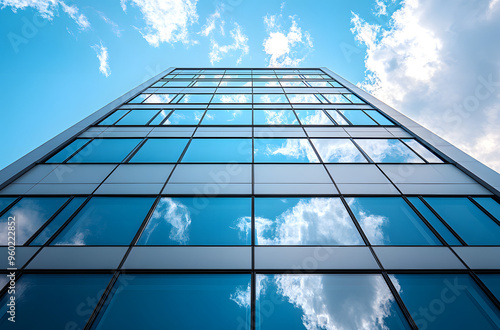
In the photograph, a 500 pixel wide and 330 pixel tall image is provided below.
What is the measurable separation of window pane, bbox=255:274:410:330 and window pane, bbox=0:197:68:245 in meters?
6.52

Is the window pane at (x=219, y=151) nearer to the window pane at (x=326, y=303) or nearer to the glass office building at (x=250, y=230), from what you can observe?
the glass office building at (x=250, y=230)

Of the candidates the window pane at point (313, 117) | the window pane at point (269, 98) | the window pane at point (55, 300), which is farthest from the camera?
the window pane at point (269, 98)

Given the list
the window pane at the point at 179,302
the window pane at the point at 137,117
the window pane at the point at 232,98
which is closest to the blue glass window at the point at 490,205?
the window pane at the point at 179,302

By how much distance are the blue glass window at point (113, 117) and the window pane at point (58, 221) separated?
5887 mm

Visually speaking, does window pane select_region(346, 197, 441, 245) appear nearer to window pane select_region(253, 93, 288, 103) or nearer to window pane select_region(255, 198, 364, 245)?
window pane select_region(255, 198, 364, 245)

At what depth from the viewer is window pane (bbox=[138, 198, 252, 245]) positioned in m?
6.21

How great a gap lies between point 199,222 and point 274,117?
310 inches

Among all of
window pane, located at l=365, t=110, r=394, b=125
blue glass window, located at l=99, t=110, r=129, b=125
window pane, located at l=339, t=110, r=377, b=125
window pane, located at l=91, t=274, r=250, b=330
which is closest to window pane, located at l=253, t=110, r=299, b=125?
window pane, located at l=339, t=110, r=377, b=125

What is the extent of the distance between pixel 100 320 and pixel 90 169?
588 centimetres

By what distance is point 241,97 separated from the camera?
15.3m

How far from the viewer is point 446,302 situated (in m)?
4.93

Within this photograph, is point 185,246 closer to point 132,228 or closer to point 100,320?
point 132,228

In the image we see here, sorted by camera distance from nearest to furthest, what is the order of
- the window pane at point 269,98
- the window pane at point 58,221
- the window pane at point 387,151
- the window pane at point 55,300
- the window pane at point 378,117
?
1. the window pane at point 55,300
2. the window pane at point 58,221
3. the window pane at point 387,151
4. the window pane at point 378,117
5. the window pane at point 269,98

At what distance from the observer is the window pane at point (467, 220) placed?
6.25 m
